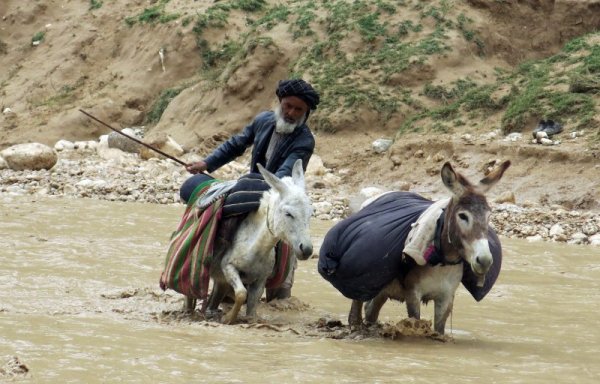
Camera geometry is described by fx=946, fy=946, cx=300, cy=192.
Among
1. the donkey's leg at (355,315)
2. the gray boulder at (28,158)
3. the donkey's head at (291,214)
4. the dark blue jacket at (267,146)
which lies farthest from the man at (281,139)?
the gray boulder at (28,158)

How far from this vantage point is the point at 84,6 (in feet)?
101

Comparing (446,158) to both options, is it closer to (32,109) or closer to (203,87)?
(203,87)

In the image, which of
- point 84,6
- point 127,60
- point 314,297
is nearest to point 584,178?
point 314,297

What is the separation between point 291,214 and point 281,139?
112 centimetres

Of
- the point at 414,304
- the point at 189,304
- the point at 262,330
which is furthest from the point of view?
the point at 189,304

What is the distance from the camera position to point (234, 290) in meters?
6.51

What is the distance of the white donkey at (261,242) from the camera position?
19.8ft

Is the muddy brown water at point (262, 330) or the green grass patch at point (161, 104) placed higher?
the green grass patch at point (161, 104)

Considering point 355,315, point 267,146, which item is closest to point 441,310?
point 355,315

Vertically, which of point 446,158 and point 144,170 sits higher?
point 446,158

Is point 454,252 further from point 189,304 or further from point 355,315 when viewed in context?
point 189,304

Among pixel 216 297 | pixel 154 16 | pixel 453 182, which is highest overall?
pixel 154 16

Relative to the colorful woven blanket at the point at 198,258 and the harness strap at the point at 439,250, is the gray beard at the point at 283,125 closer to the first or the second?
the colorful woven blanket at the point at 198,258

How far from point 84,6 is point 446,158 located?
1819 cm
